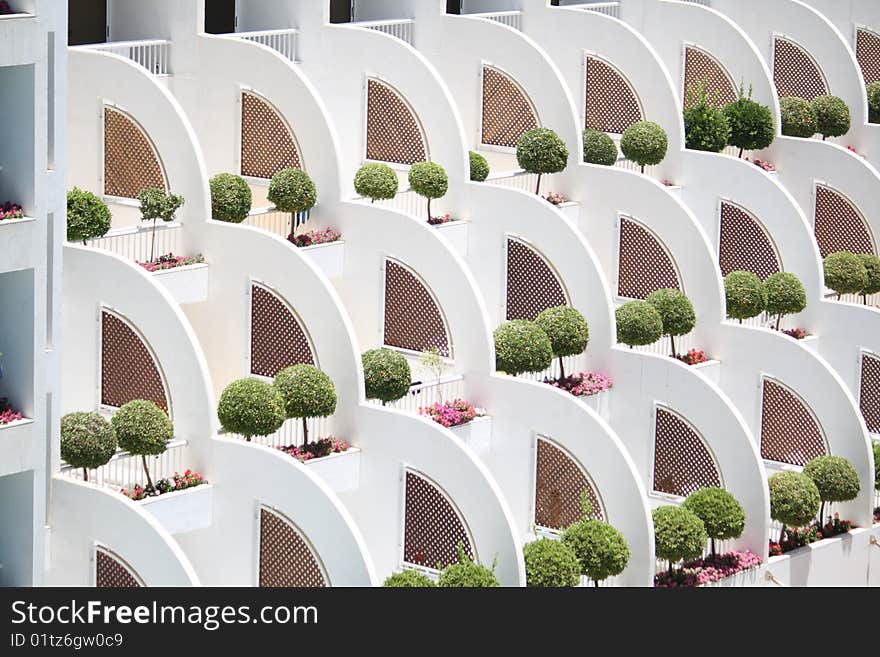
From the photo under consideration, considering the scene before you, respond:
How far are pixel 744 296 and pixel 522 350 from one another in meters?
5.31

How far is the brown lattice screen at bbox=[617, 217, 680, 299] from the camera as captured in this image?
35.4 metres

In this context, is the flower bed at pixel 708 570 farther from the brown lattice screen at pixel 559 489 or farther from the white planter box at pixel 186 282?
the white planter box at pixel 186 282

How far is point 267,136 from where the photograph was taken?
33.2 meters

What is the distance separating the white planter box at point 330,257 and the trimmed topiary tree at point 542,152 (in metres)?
4.41

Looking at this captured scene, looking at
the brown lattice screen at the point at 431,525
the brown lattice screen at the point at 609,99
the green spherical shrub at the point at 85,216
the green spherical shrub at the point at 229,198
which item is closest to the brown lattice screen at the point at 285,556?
the brown lattice screen at the point at 431,525

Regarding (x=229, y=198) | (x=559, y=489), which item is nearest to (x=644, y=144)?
(x=559, y=489)

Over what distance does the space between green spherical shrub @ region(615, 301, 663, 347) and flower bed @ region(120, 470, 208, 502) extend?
817 centimetres

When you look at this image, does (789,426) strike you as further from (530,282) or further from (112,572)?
(112,572)

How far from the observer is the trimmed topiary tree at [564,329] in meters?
32.2

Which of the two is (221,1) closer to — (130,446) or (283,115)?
(283,115)

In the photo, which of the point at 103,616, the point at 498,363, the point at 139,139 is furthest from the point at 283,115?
the point at 103,616

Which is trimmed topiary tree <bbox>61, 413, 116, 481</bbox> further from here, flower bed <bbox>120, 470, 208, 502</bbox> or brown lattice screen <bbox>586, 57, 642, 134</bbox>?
brown lattice screen <bbox>586, 57, 642, 134</bbox>

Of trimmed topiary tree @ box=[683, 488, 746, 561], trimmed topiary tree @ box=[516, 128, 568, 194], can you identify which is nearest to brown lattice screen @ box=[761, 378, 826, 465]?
trimmed topiary tree @ box=[683, 488, 746, 561]

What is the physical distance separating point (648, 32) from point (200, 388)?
16.0 meters
